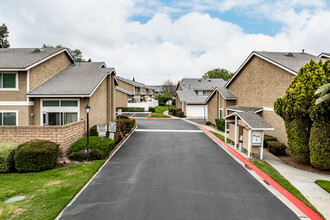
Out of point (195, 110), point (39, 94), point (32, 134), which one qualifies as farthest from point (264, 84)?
point (195, 110)

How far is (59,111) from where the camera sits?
51.2 feet

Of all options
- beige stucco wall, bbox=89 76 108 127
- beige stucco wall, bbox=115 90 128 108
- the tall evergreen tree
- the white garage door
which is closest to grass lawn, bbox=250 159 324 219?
beige stucco wall, bbox=89 76 108 127

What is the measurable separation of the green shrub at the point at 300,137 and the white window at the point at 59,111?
14.7 m

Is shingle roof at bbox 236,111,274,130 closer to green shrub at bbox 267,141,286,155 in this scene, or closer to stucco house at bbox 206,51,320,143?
green shrub at bbox 267,141,286,155

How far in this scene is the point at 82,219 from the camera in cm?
606

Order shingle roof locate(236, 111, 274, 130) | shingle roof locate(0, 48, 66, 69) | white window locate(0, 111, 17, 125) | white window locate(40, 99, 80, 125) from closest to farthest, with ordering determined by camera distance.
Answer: shingle roof locate(236, 111, 274, 130) → shingle roof locate(0, 48, 66, 69) → white window locate(0, 111, 17, 125) → white window locate(40, 99, 80, 125)

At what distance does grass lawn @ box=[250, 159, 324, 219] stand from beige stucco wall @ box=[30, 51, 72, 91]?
16.9m

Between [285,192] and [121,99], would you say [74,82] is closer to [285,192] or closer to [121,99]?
[285,192]

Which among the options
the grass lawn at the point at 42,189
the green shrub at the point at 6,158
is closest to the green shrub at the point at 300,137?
the grass lawn at the point at 42,189

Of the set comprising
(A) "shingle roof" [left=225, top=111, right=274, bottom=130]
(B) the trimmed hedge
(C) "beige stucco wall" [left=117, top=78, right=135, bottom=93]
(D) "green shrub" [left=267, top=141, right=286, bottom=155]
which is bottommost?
(D) "green shrub" [left=267, top=141, right=286, bottom=155]

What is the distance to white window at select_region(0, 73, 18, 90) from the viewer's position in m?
15.1

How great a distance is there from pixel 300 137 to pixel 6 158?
1550 cm

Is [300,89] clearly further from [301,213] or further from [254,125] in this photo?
[301,213]

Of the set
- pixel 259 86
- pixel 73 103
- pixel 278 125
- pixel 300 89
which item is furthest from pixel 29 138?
pixel 259 86
